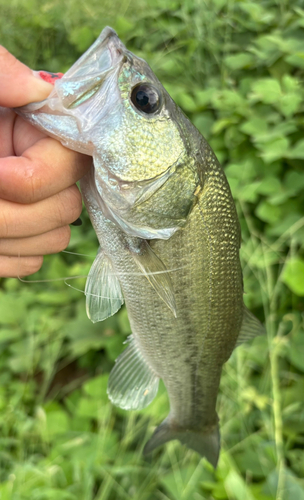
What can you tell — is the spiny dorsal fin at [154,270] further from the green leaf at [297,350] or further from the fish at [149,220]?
the green leaf at [297,350]

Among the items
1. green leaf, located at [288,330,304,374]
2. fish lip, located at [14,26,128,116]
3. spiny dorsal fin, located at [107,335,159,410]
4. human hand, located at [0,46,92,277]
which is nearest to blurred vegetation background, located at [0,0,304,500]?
green leaf, located at [288,330,304,374]

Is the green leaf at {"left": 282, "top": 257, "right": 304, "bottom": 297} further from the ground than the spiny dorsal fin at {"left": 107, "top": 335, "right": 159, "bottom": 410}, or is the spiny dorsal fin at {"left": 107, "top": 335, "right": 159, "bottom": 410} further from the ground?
the spiny dorsal fin at {"left": 107, "top": 335, "right": 159, "bottom": 410}

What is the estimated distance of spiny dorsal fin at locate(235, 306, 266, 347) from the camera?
3.13 feet

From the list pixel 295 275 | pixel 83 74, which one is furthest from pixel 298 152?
pixel 83 74

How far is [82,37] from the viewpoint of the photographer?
7.84ft

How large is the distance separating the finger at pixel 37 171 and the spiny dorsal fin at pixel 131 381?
18.3 inches

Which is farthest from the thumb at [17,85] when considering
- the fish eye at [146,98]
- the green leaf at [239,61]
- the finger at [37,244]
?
the green leaf at [239,61]

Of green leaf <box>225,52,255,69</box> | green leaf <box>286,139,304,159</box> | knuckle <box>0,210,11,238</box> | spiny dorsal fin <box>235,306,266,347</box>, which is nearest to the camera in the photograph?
knuckle <box>0,210,11,238</box>

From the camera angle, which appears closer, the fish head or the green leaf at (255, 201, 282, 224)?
the fish head

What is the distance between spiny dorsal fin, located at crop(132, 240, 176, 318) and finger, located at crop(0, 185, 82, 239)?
0.51ft

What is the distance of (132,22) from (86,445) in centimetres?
237

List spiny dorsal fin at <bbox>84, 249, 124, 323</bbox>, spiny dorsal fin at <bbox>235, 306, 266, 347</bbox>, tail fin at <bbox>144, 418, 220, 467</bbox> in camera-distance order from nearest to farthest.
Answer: spiny dorsal fin at <bbox>84, 249, 124, 323</bbox>
spiny dorsal fin at <bbox>235, 306, 266, 347</bbox>
tail fin at <bbox>144, 418, 220, 467</bbox>

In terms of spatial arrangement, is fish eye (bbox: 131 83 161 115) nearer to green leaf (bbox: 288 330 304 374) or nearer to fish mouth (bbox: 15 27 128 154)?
fish mouth (bbox: 15 27 128 154)

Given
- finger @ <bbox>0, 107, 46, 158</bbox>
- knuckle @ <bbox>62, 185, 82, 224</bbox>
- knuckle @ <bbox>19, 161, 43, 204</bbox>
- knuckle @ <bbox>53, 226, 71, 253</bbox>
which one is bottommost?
knuckle @ <bbox>53, 226, 71, 253</bbox>
